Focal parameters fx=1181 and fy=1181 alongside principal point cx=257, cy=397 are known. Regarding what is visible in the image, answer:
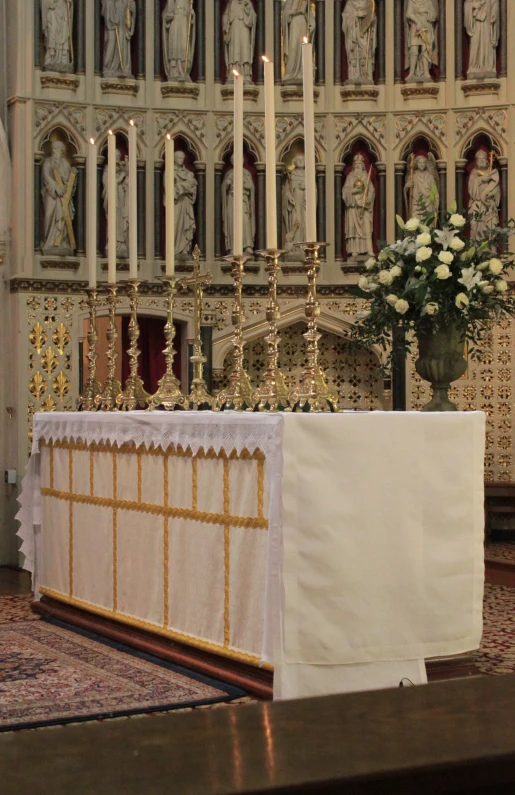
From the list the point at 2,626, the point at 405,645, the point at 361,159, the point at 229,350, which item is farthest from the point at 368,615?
the point at 361,159

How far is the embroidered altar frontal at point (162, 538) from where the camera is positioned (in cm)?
485

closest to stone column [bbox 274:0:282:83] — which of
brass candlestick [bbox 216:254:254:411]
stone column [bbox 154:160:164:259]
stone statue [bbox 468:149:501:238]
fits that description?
stone column [bbox 154:160:164:259]

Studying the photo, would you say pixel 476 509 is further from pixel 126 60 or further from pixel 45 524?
pixel 126 60

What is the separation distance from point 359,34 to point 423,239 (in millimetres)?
4839

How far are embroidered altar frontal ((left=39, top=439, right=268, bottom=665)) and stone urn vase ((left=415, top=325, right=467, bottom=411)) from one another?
1567 mm

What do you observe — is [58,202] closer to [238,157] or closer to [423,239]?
[423,239]

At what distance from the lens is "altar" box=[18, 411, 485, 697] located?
4469 mm

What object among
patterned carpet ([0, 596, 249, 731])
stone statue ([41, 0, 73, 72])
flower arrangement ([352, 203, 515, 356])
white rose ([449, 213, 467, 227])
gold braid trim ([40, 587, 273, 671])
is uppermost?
stone statue ([41, 0, 73, 72])

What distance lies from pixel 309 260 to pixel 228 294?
5518 millimetres

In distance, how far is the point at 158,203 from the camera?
10.3 meters

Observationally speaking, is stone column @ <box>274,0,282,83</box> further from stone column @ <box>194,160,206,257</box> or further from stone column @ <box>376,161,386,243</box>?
stone column @ <box>376,161,386,243</box>

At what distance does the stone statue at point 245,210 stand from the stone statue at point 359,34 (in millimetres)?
1315

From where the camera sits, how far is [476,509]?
4.86 metres

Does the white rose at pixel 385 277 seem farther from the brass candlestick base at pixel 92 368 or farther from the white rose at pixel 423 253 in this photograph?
the brass candlestick base at pixel 92 368
